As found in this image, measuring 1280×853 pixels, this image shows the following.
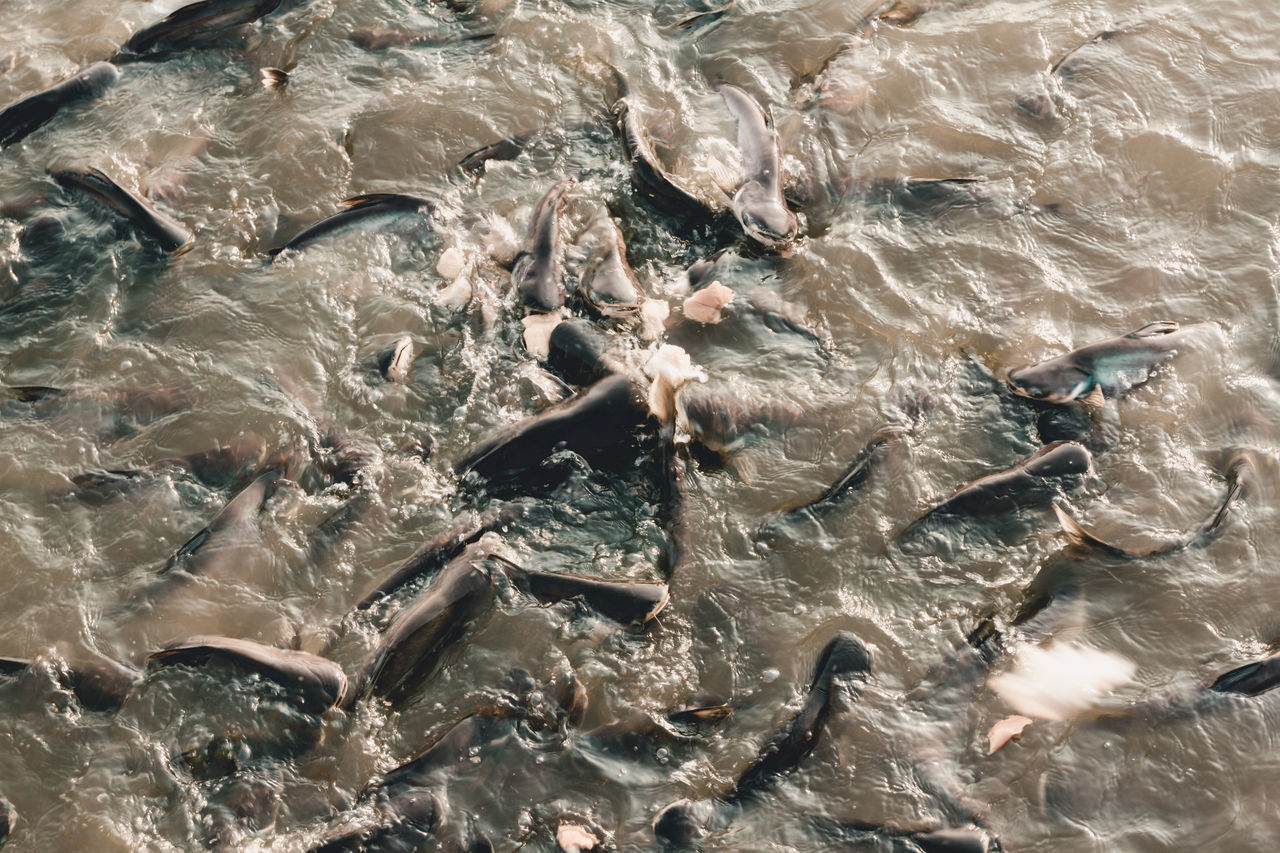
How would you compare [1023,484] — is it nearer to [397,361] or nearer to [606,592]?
[606,592]

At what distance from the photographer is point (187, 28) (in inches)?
214

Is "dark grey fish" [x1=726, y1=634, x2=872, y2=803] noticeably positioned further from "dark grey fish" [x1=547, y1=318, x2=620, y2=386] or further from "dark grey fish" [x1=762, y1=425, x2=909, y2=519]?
"dark grey fish" [x1=547, y1=318, x2=620, y2=386]

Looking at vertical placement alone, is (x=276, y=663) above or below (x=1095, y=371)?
below

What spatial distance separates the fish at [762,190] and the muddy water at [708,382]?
105 mm

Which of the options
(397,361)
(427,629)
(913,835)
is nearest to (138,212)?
(397,361)

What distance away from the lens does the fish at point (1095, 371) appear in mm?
4008

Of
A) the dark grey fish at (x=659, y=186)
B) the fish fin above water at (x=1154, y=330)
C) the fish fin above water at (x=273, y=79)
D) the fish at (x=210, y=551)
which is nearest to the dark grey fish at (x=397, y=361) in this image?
the fish at (x=210, y=551)

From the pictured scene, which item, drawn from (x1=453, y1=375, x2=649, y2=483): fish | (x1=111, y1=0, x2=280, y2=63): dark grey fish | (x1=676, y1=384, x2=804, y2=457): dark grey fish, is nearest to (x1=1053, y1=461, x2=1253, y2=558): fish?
(x1=676, y1=384, x2=804, y2=457): dark grey fish

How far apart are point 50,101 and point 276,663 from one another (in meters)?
3.45

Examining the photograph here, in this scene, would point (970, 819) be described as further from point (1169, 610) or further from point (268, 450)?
point (268, 450)

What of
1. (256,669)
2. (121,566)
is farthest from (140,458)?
(256,669)

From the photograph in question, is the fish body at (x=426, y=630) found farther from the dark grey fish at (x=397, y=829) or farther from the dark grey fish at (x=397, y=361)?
the dark grey fish at (x=397, y=361)

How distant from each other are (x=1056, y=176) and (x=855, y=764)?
2980 mm

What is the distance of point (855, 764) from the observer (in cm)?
325
